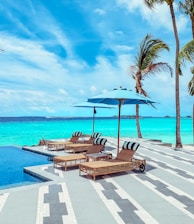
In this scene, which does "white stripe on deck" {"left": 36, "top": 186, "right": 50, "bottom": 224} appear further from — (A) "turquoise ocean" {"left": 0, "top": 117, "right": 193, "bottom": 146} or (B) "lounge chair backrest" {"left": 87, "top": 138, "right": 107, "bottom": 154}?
(A) "turquoise ocean" {"left": 0, "top": 117, "right": 193, "bottom": 146}

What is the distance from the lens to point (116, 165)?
22.9ft

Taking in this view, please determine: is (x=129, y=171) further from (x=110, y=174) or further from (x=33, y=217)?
Answer: (x=33, y=217)

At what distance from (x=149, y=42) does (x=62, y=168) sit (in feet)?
40.9

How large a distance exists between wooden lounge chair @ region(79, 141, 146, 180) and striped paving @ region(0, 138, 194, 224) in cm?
17

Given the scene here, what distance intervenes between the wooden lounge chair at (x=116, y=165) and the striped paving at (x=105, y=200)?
0.55ft

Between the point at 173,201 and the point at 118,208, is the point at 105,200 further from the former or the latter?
the point at 173,201

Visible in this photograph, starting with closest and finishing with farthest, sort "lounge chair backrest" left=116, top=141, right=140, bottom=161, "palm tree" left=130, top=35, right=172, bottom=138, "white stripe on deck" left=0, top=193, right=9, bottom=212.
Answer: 1. "white stripe on deck" left=0, top=193, right=9, bottom=212
2. "lounge chair backrest" left=116, top=141, right=140, bottom=161
3. "palm tree" left=130, top=35, right=172, bottom=138

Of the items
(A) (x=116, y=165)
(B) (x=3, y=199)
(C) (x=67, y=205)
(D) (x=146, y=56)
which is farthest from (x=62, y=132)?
(C) (x=67, y=205)

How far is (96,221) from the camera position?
4.09 meters

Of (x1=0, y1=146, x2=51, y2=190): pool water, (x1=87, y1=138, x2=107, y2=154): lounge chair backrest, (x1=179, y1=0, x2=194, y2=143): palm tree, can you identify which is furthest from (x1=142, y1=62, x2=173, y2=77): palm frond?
(x1=0, y1=146, x2=51, y2=190): pool water

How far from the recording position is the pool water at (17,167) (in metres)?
6.94

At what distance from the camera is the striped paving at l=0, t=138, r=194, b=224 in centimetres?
420

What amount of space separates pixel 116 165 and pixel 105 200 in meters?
2.00

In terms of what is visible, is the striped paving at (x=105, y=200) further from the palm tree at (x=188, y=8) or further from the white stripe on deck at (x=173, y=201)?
the palm tree at (x=188, y=8)
